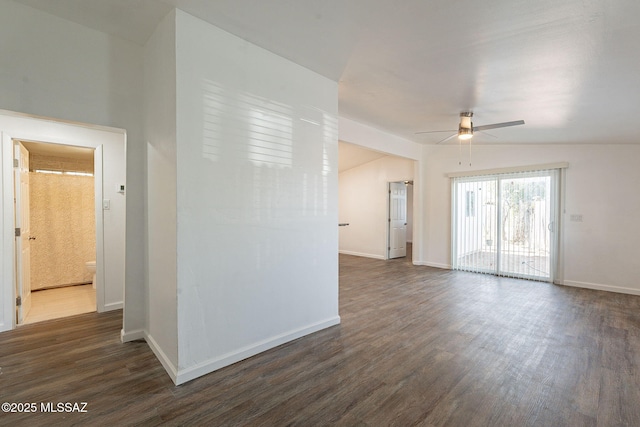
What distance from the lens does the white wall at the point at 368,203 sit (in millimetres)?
7982

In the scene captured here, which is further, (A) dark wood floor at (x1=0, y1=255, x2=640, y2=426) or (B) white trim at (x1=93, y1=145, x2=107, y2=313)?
(B) white trim at (x1=93, y1=145, x2=107, y2=313)

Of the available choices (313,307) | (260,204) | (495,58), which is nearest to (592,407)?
(313,307)

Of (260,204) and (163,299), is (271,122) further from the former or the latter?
(163,299)

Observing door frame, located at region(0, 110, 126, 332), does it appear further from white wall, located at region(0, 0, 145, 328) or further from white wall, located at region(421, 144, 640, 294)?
white wall, located at region(421, 144, 640, 294)

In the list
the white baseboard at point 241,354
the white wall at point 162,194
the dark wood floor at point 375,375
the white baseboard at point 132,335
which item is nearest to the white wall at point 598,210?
the dark wood floor at point 375,375

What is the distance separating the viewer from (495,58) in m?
2.48

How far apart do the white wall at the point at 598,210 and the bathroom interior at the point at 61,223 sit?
798cm

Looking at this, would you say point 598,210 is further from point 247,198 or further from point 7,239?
point 7,239

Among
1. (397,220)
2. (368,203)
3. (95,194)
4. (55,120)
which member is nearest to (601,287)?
(397,220)

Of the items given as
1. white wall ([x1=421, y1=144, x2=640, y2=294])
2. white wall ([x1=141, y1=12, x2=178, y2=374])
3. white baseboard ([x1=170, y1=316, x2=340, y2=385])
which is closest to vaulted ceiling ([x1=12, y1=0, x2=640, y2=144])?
white wall ([x1=141, y1=12, x2=178, y2=374])

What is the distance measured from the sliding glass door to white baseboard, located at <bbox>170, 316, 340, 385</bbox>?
14.3ft

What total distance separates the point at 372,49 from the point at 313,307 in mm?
2635

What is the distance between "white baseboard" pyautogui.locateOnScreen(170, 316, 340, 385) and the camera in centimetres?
229

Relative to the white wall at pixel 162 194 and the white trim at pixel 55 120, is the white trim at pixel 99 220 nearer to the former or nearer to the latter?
the white trim at pixel 55 120
